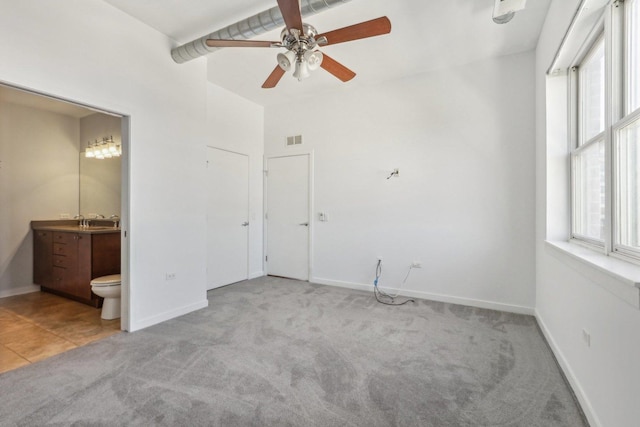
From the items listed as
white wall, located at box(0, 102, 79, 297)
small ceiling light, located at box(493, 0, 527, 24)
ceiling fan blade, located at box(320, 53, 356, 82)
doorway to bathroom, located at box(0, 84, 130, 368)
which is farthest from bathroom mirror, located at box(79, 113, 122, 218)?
small ceiling light, located at box(493, 0, 527, 24)

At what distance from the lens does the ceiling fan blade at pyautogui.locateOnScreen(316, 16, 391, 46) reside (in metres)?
1.81

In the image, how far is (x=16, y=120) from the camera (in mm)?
4211

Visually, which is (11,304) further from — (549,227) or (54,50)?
(549,227)

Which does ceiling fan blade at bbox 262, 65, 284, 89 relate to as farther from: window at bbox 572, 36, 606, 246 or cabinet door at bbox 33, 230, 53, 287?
cabinet door at bbox 33, 230, 53, 287

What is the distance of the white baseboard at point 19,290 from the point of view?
4020 millimetres

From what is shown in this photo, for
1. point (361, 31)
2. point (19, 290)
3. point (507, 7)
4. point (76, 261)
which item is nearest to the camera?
point (361, 31)

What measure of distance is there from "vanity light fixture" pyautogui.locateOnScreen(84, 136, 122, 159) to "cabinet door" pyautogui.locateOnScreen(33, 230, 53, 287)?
51.7 inches

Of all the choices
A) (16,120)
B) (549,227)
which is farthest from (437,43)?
(16,120)

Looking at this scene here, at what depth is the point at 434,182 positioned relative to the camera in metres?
3.83

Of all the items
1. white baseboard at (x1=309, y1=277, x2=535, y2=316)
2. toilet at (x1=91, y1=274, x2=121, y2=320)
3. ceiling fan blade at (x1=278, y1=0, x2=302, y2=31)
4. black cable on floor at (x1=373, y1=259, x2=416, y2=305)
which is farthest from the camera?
black cable on floor at (x1=373, y1=259, x2=416, y2=305)

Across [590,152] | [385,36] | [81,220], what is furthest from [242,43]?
[81,220]

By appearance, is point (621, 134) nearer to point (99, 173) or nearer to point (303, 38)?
point (303, 38)

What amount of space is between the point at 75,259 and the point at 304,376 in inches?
133

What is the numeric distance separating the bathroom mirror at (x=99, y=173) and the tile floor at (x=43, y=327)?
4.62 feet
